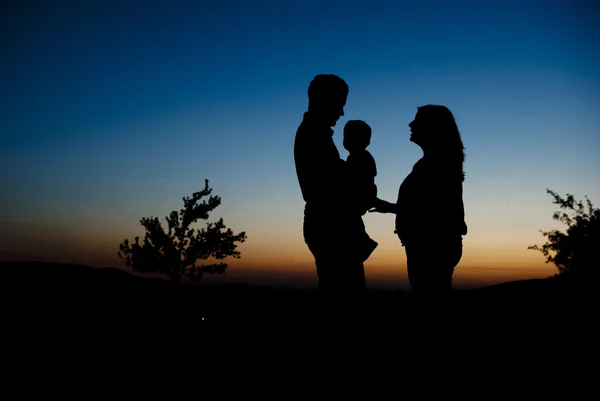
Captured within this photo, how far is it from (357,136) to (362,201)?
0.94m

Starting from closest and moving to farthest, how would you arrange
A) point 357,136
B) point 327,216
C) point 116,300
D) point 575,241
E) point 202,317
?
point 327,216 → point 357,136 → point 202,317 → point 116,300 → point 575,241

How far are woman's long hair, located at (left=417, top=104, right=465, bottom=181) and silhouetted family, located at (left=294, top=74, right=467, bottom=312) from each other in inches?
0.4

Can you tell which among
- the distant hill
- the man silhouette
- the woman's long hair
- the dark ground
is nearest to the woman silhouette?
the woman's long hair

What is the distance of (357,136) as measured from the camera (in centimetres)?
427

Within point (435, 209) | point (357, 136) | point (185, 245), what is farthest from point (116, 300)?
point (185, 245)

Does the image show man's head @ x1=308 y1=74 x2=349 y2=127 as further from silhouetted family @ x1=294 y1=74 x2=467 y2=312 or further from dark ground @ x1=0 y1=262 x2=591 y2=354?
dark ground @ x1=0 y1=262 x2=591 y2=354

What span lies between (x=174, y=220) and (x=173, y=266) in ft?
12.7

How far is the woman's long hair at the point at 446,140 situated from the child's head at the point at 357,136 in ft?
2.39

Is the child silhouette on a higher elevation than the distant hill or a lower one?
higher

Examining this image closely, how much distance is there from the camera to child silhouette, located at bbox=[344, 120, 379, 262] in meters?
3.61

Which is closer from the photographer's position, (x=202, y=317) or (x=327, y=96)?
(x=327, y=96)

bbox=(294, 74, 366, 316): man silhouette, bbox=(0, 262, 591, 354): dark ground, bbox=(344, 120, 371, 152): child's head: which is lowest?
bbox=(0, 262, 591, 354): dark ground

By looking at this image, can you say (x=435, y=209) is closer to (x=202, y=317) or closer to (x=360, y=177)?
(x=360, y=177)

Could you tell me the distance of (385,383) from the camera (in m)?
3.49
